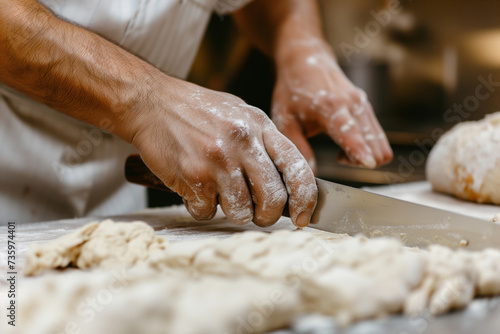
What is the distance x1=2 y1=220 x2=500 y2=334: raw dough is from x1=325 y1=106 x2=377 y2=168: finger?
937 millimetres

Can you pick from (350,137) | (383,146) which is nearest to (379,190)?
(383,146)

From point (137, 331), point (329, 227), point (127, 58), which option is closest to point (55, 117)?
point (127, 58)

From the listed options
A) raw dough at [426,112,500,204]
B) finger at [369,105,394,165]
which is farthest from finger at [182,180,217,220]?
raw dough at [426,112,500,204]

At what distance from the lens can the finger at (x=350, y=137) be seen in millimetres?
1596

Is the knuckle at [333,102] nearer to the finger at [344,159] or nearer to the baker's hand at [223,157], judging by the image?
the finger at [344,159]

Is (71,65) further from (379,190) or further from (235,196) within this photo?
(379,190)

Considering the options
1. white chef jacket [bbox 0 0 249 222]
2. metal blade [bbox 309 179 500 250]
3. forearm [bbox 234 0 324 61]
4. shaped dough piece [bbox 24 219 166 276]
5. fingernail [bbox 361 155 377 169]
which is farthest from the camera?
forearm [bbox 234 0 324 61]

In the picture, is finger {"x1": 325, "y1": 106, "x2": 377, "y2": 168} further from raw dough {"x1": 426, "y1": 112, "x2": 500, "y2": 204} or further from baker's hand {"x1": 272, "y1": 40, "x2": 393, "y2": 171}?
raw dough {"x1": 426, "y1": 112, "x2": 500, "y2": 204}

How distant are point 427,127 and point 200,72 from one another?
2.35 m

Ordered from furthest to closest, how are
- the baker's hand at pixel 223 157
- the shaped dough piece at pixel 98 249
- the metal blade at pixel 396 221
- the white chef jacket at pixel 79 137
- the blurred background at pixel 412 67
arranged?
the blurred background at pixel 412 67 → the white chef jacket at pixel 79 137 → the baker's hand at pixel 223 157 → the metal blade at pixel 396 221 → the shaped dough piece at pixel 98 249

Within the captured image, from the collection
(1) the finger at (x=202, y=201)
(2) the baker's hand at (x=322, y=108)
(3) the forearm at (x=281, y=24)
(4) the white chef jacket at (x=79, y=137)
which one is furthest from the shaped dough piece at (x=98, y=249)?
(3) the forearm at (x=281, y=24)

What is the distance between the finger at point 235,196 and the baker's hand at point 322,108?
0.68 metres

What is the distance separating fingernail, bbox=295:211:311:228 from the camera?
3.44 feet

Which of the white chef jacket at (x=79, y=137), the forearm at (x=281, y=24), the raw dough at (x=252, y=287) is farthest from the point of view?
the forearm at (x=281, y=24)
